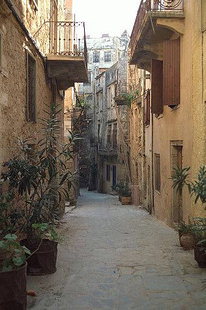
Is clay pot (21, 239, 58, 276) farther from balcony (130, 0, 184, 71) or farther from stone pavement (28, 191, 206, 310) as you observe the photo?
balcony (130, 0, 184, 71)

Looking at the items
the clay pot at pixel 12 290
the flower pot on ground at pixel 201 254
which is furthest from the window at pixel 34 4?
the clay pot at pixel 12 290

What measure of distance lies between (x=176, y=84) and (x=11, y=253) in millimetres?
7216

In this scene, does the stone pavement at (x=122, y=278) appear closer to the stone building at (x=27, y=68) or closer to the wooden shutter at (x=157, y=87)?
the stone building at (x=27, y=68)

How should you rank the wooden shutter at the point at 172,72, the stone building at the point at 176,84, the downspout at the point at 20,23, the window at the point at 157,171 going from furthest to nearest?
1. the window at the point at 157,171
2. the wooden shutter at the point at 172,72
3. the stone building at the point at 176,84
4. the downspout at the point at 20,23

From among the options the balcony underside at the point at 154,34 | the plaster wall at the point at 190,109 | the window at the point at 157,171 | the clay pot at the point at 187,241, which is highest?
the balcony underside at the point at 154,34

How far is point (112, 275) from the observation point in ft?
20.4

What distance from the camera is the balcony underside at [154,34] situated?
32.3 ft

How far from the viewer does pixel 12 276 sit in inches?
175

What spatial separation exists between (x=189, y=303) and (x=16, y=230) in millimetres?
2997

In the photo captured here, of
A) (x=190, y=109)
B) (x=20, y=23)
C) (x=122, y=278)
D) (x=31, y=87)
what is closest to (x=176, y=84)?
(x=190, y=109)

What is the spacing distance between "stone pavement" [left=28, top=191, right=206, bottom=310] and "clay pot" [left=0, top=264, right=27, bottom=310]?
406 mm

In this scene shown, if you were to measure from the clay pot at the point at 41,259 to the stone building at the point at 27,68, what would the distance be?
157 cm

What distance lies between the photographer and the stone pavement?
4996 mm

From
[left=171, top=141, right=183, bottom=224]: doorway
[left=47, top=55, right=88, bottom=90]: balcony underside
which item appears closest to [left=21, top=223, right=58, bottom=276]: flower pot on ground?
[left=171, top=141, right=183, bottom=224]: doorway
